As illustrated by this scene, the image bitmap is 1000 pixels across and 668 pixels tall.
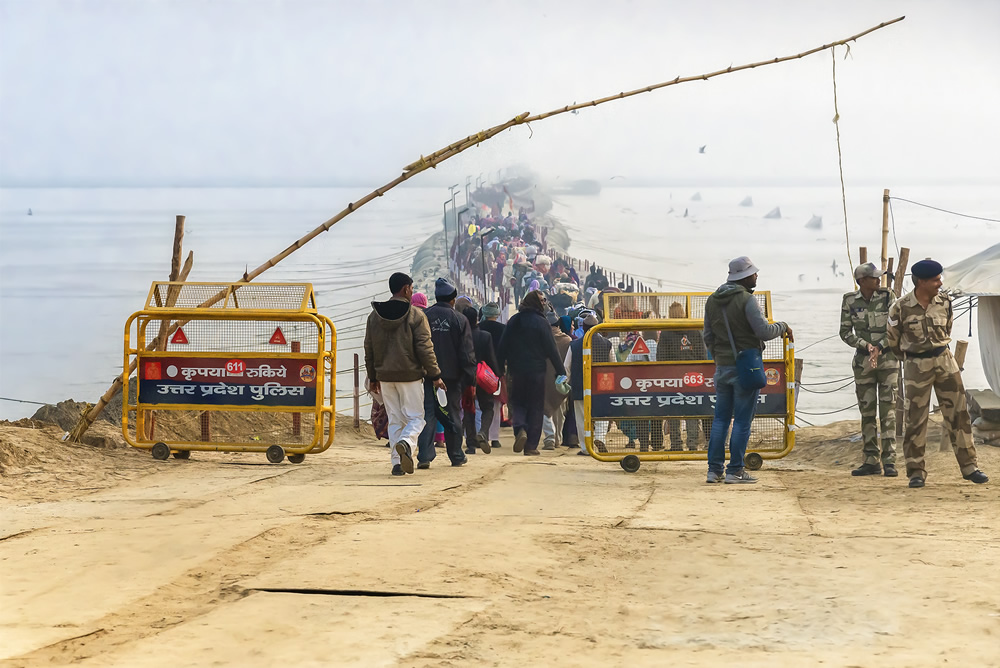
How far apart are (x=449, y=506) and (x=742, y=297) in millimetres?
2824

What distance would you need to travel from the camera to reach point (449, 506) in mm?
7871

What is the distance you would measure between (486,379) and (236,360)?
2386mm

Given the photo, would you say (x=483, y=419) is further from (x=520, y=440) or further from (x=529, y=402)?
(x=529, y=402)

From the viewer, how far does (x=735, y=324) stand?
9.16 m

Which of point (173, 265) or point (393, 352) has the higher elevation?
point (173, 265)

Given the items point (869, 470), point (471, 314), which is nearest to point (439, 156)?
point (471, 314)

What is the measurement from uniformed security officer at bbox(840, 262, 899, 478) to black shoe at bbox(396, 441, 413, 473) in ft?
12.0

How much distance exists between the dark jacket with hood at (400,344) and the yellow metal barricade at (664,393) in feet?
4.77

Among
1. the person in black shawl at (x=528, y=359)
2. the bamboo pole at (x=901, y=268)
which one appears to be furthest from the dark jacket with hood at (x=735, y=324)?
the bamboo pole at (x=901, y=268)

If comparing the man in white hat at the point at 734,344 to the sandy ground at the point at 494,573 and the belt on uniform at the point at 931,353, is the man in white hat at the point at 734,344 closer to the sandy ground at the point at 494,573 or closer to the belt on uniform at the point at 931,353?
the sandy ground at the point at 494,573

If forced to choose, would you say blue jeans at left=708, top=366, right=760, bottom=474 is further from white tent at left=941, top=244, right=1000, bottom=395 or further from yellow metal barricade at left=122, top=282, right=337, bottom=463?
white tent at left=941, top=244, right=1000, bottom=395

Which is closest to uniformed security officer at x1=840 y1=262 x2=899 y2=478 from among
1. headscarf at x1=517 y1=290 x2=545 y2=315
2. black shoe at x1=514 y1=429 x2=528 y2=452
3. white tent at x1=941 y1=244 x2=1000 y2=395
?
white tent at x1=941 y1=244 x2=1000 y2=395

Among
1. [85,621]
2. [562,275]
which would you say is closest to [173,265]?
[85,621]

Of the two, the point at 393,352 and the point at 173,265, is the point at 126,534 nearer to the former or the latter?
the point at 393,352
